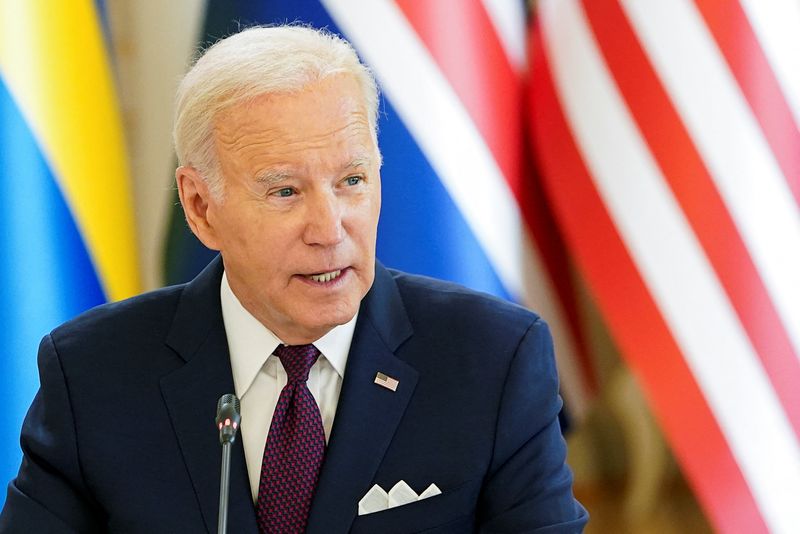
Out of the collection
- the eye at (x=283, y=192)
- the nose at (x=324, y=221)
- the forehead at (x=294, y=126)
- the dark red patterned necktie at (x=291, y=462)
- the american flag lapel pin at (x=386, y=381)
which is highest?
the forehead at (x=294, y=126)

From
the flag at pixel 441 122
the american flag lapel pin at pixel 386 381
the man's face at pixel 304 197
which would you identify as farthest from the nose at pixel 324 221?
the flag at pixel 441 122

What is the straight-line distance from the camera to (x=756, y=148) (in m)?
2.54

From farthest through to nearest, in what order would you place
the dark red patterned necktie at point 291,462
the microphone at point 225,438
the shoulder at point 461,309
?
the shoulder at point 461,309
the dark red patterned necktie at point 291,462
the microphone at point 225,438

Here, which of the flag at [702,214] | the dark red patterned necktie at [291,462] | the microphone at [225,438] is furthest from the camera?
the flag at [702,214]

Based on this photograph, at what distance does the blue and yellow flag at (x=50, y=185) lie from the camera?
255 centimetres

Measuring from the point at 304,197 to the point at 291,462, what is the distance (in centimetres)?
43

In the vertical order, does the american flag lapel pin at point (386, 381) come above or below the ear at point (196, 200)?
below

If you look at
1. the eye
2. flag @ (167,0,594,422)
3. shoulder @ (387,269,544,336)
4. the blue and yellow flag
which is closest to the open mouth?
the eye

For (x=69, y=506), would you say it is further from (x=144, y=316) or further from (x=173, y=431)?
(x=144, y=316)

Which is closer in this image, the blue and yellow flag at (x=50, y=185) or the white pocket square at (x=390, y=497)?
the white pocket square at (x=390, y=497)

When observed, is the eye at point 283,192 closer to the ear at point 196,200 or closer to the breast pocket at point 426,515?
the ear at point 196,200

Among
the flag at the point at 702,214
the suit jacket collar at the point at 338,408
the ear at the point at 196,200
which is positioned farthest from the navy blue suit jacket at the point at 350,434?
the flag at the point at 702,214

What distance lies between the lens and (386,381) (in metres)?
1.81

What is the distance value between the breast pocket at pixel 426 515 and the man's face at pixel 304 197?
0.32 m
